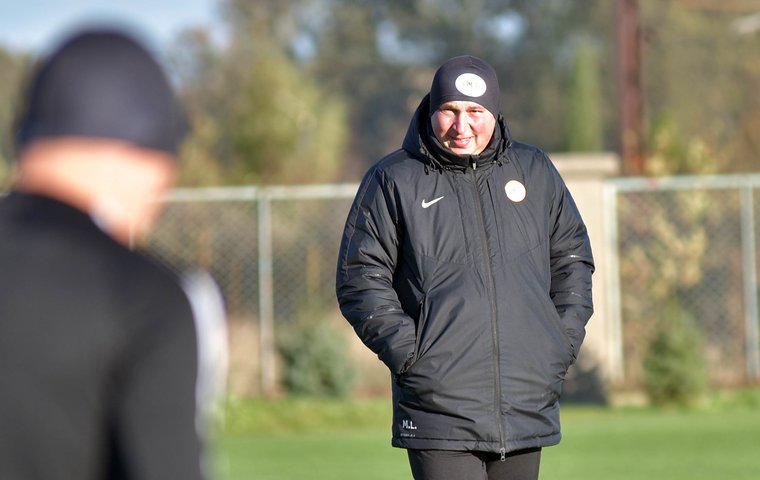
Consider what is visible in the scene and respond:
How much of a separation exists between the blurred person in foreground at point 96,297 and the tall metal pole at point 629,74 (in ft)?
54.9

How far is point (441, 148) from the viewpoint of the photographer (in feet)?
15.7

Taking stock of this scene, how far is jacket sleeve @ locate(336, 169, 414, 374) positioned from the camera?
4.66m

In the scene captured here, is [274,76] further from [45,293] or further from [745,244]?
[45,293]

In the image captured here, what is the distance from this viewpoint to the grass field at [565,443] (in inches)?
352

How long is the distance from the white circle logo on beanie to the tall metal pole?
13.8 meters

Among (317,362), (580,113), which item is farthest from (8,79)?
(317,362)

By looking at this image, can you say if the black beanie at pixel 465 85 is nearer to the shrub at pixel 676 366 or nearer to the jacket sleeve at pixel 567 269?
the jacket sleeve at pixel 567 269

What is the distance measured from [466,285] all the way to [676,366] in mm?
8044

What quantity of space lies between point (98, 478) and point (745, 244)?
12.7 m

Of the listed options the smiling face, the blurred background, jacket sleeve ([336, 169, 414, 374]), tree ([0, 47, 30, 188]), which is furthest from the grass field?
tree ([0, 47, 30, 188])

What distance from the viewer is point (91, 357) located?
185cm

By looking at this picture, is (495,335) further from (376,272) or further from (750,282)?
(750,282)

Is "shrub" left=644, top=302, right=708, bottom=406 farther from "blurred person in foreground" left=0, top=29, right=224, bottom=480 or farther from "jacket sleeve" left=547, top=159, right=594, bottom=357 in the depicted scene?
"blurred person in foreground" left=0, top=29, right=224, bottom=480

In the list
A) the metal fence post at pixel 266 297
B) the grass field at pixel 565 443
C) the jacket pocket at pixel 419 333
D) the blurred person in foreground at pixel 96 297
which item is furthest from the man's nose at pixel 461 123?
the metal fence post at pixel 266 297
